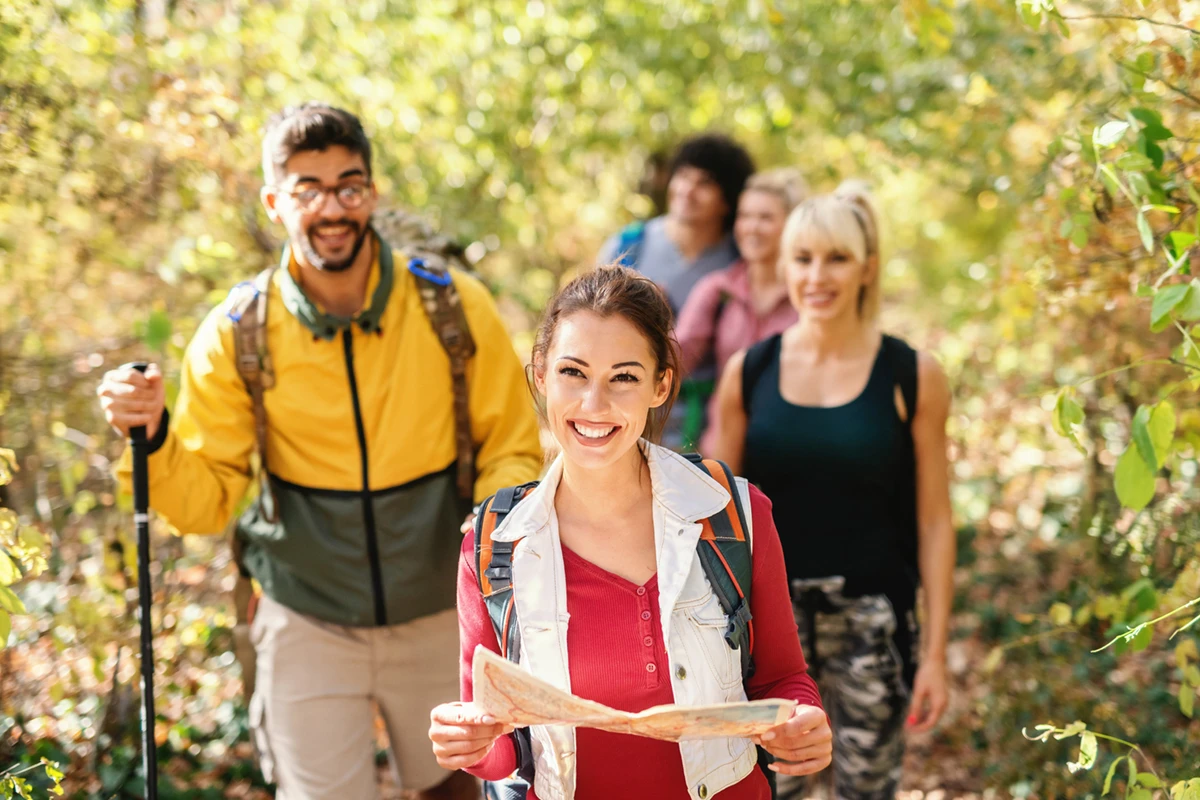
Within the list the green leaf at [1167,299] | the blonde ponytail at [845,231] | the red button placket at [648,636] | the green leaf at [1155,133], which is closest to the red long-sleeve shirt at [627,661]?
the red button placket at [648,636]

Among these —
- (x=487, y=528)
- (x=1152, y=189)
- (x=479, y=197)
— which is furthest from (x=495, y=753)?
(x=479, y=197)

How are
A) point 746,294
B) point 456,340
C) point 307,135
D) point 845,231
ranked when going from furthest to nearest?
point 746,294, point 845,231, point 456,340, point 307,135

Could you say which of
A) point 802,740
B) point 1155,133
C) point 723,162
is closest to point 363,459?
point 802,740

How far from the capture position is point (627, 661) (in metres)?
2.36

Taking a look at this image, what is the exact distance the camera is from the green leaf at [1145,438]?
7.43 feet

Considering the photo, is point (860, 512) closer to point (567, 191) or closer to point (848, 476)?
point (848, 476)

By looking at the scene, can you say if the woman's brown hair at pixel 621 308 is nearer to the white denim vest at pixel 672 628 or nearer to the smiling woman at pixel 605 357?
the smiling woman at pixel 605 357

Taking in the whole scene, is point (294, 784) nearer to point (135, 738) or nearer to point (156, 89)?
point (135, 738)

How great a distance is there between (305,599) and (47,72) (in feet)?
7.71

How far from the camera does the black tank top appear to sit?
3.41 metres

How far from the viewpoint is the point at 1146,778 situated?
8.02 feet

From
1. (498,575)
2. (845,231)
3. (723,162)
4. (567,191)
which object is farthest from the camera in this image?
(567,191)

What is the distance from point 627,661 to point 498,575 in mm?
353

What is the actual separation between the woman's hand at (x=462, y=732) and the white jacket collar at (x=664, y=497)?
1.36 ft
